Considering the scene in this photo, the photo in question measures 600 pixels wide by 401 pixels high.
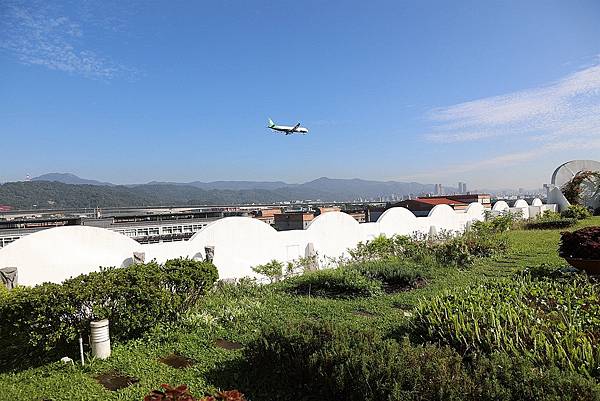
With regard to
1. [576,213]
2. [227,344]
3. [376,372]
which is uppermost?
[376,372]

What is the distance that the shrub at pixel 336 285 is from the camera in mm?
7500

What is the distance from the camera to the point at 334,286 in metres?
7.91

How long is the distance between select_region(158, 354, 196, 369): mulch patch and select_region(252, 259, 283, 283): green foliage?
14.6ft

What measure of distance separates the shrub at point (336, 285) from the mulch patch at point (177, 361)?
332 centimetres

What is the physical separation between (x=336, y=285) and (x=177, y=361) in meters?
3.93

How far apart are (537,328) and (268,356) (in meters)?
2.57

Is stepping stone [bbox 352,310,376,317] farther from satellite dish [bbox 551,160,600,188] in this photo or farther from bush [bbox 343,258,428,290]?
satellite dish [bbox 551,160,600,188]

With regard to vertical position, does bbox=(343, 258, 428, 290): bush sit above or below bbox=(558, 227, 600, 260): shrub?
below

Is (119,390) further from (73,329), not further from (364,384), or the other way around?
(364,384)

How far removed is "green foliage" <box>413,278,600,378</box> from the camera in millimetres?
3320

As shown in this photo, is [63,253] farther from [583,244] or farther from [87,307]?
[583,244]

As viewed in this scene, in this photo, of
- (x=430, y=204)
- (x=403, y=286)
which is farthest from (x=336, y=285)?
(x=430, y=204)

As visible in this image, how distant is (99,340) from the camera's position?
4.68 m

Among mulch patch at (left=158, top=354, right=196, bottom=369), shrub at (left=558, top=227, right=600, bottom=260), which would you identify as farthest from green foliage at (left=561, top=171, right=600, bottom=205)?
mulch patch at (left=158, top=354, right=196, bottom=369)
